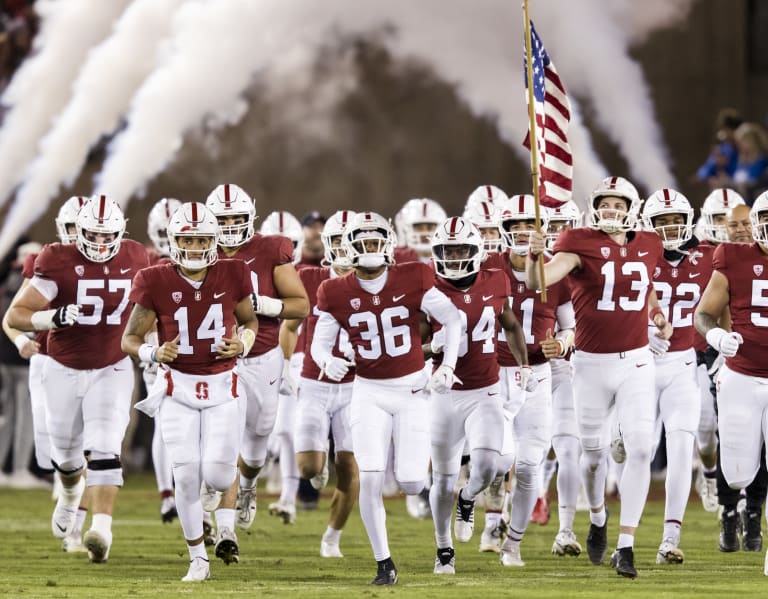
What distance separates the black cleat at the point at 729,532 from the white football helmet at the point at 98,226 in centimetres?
380

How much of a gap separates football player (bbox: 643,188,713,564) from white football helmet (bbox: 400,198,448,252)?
197 centimetres

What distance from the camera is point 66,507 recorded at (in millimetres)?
9008

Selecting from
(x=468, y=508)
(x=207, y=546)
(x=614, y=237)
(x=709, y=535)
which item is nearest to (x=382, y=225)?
(x=614, y=237)

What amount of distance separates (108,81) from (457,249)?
8.07m

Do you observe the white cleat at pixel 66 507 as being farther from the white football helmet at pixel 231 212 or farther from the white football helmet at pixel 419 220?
the white football helmet at pixel 419 220

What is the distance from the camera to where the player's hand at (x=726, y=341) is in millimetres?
7316

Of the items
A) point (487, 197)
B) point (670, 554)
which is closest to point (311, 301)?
point (487, 197)

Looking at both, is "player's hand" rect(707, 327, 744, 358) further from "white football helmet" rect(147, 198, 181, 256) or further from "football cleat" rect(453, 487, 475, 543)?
"white football helmet" rect(147, 198, 181, 256)

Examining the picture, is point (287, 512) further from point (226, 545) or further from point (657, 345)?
point (657, 345)

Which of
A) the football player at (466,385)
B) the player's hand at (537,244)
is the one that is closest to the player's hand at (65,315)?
the football player at (466,385)

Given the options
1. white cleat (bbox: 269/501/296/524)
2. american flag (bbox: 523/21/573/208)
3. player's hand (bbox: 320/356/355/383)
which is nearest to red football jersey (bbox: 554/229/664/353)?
american flag (bbox: 523/21/573/208)

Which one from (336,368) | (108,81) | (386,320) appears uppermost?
(108,81)

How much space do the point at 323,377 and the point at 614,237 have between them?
2030 millimetres

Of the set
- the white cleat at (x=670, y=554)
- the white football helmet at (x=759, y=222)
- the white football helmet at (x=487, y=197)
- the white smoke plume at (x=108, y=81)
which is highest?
Answer: the white smoke plume at (x=108, y=81)
